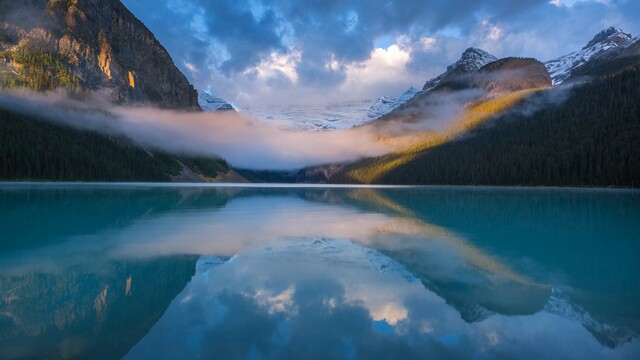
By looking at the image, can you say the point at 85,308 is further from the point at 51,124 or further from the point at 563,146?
the point at 51,124

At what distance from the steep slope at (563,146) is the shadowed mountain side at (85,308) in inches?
4798

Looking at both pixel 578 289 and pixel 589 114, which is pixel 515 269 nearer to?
pixel 578 289

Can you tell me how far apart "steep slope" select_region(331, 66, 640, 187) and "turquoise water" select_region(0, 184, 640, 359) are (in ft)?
352

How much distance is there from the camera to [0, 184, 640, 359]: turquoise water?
8.32 m

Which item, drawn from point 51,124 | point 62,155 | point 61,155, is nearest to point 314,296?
point 61,155

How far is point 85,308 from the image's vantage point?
33.7 ft

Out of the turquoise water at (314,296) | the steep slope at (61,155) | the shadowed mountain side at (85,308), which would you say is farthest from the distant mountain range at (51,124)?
the shadowed mountain side at (85,308)

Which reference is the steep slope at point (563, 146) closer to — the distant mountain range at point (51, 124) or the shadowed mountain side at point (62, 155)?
the shadowed mountain side at point (62, 155)

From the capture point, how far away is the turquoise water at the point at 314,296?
832 cm

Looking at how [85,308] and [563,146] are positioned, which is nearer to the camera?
[85,308]

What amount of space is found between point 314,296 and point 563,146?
14708 centimetres

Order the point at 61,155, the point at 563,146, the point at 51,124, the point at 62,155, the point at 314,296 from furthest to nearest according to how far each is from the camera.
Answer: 1. the point at 51,124
2. the point at 563,146
3. the point at 62,155
4. the point at 61,155
5. the point at 314,296

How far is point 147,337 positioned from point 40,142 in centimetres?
13524

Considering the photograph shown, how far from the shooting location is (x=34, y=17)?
193 metres
